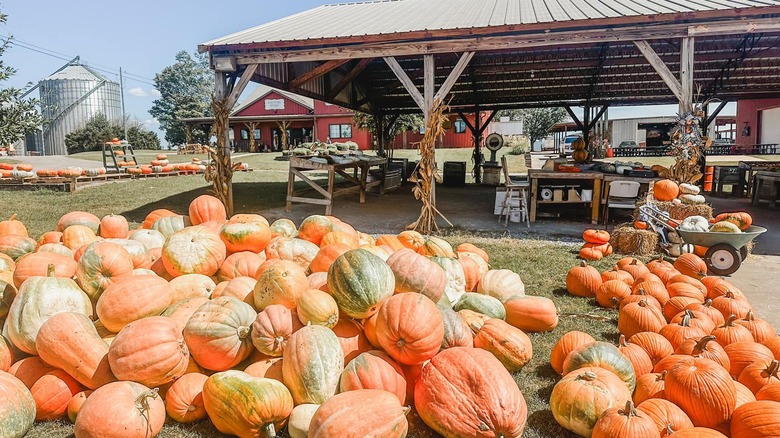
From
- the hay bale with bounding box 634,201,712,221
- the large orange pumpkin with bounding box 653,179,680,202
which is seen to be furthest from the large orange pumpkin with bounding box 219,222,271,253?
the large orange pumpkin with bounding box 653,179,680,202

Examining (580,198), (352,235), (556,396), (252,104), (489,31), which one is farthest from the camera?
(252,104)

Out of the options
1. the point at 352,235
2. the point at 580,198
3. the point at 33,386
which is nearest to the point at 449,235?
the point at 580,198

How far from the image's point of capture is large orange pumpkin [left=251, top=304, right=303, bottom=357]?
2.80 metres

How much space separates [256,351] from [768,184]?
12470 mm

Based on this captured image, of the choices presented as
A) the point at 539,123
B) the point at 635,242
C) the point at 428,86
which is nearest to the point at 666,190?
the point at 635,242

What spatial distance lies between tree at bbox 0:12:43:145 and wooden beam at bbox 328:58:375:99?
699 centimetres

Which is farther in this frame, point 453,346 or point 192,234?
point 192,234

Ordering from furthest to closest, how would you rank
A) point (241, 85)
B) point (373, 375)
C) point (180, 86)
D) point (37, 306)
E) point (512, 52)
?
1. point (180, 86)
2. point (512, 52)
3. point (241, 85)
4. point (37, 306)
5. point (373, 375)

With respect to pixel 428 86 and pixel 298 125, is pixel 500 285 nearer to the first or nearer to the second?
pixel 428 86

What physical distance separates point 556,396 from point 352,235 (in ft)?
7.69

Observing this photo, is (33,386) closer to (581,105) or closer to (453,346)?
(453,346)

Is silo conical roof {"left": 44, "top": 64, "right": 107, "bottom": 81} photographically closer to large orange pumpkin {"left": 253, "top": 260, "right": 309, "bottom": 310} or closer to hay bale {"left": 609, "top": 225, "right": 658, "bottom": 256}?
hay bale {"left": 609, "top": 225, "right": 658, "bottom": 256}

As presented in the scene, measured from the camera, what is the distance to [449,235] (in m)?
8.25

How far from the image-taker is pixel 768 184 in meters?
11.2
